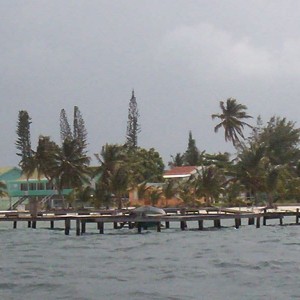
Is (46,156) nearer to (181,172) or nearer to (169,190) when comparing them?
(169,190)

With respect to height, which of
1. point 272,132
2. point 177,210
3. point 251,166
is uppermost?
point 272,132

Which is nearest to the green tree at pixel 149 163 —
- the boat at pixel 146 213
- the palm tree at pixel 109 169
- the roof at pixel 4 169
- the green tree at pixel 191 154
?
the green tree at pixel 191 154

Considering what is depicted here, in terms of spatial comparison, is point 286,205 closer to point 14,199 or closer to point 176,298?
point 14,199

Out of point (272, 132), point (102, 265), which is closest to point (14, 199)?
point (272, 132)

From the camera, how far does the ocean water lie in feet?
68.0

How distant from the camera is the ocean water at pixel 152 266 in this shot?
20.7m

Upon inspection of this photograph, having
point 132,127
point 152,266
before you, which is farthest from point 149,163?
point 152,266

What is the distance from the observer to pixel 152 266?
26.6m

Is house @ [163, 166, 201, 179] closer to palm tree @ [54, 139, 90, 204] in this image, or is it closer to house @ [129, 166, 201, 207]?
house @ [129, 166, 201, 207]

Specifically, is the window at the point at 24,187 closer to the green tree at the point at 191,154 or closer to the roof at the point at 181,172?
the roof at the point at 181,172

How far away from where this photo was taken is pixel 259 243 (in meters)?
35.6

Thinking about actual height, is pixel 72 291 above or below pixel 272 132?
below

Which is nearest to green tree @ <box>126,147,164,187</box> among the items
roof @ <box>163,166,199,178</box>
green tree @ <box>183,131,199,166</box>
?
roof @ <box>163,166,199,178</box>

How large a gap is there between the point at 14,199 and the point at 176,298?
66.9 meters
